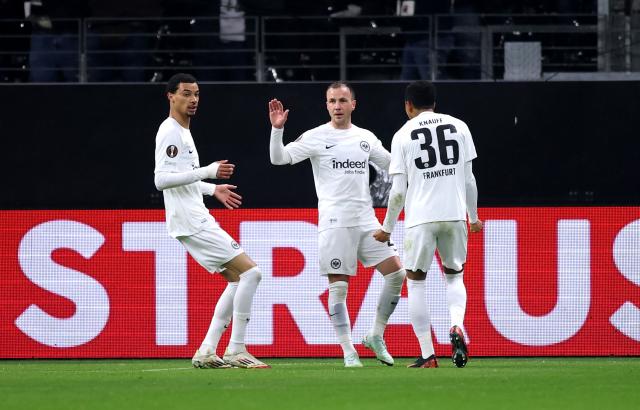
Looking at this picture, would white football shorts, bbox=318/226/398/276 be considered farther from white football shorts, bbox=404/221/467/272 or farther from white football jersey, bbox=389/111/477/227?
white football jersey, bbox=389/111/477/227

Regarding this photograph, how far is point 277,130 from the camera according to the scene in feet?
31.1

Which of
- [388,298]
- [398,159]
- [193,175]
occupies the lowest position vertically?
[388,298]

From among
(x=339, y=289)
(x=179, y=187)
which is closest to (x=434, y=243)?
(x=339, y=289)

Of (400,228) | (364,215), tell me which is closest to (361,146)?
(364,215)

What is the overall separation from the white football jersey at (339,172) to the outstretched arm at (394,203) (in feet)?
1.99

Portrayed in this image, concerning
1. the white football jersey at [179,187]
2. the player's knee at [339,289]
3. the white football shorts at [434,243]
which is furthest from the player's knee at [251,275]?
the white football shorts at [434,243]

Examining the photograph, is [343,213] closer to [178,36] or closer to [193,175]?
[193,175]

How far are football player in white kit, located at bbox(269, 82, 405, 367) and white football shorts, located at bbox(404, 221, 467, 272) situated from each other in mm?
654

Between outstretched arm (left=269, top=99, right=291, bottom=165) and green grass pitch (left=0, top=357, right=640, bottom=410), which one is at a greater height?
outstretched arm (left=269, top=99, right=291, bottom=165)

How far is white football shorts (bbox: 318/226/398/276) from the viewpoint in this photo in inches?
377

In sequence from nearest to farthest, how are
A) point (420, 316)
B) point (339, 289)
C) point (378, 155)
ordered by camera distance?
point (420, 316)
point (339, 289)
point (378, 155)

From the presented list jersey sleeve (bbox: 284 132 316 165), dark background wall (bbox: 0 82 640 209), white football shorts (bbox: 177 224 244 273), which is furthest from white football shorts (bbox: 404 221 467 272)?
dark background wall (bbox: 0 82 640 209)

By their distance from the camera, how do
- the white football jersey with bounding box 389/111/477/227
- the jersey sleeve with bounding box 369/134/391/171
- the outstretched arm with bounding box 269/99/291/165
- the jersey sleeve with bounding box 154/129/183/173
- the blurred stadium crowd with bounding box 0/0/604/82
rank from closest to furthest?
the white football jersey with bounding box 389/111/477/227
the jersey sleeve with bounding box 154/129/183/173
the outstretched arm with bounding box 269/99/291/165
the jersey sleeve with bounding box 369/134/391/171
the blurred stadium crowd with bounding box 0/0/604/82

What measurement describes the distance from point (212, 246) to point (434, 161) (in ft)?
5.51
